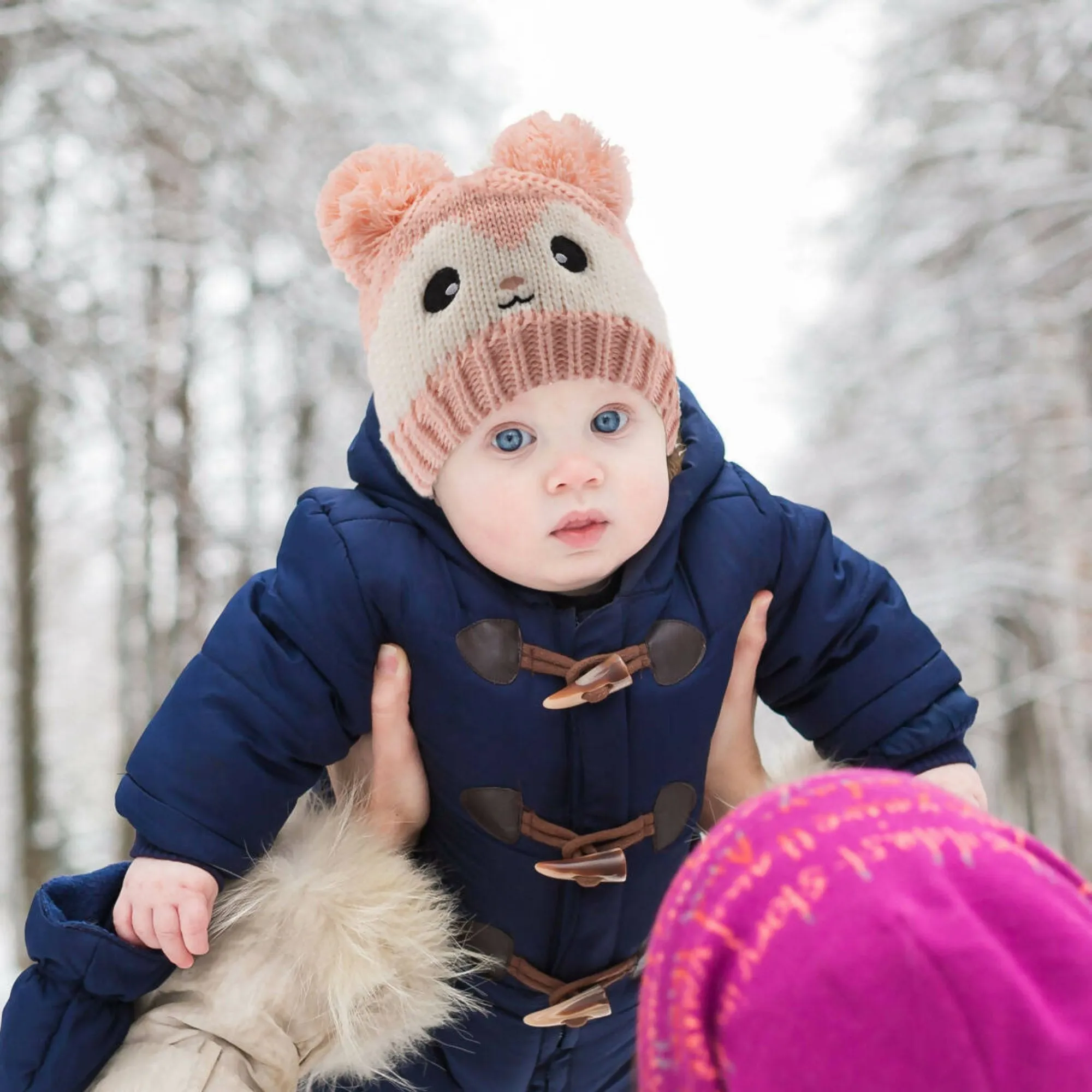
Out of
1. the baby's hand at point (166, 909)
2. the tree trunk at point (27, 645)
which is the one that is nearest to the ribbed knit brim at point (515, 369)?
the baby's hand at point (166, 909)

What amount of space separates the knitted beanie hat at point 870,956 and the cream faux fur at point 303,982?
66 cm

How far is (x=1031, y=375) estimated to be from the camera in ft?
13.0

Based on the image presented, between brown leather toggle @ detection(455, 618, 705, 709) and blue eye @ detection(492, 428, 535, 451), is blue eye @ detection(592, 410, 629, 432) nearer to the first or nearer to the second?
blue eye @ detection(492, 428, 535, 451)

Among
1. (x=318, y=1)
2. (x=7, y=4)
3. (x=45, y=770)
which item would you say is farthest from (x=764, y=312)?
(x=45, y=770)

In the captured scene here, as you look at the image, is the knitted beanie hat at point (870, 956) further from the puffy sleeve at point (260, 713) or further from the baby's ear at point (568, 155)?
the baby's ear at point (568, 155)

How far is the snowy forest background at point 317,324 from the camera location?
364 cm

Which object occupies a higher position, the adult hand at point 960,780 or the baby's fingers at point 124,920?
the adult hand at point 960,780

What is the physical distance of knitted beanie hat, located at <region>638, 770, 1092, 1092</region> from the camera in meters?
0.45

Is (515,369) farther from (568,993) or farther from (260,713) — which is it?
(568,993)

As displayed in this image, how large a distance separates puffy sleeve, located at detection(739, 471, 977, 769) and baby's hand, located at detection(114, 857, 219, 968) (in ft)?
2.54

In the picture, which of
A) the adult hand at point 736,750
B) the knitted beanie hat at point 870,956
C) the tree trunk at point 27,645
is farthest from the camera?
the tree trunk at point 27,645

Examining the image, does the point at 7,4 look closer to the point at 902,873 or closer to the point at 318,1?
the point at 318,1

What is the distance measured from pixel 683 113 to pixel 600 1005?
184 inches

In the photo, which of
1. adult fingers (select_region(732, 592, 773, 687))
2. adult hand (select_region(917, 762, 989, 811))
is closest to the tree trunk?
adult fingers (select_region(732, 592, 773, 687))
